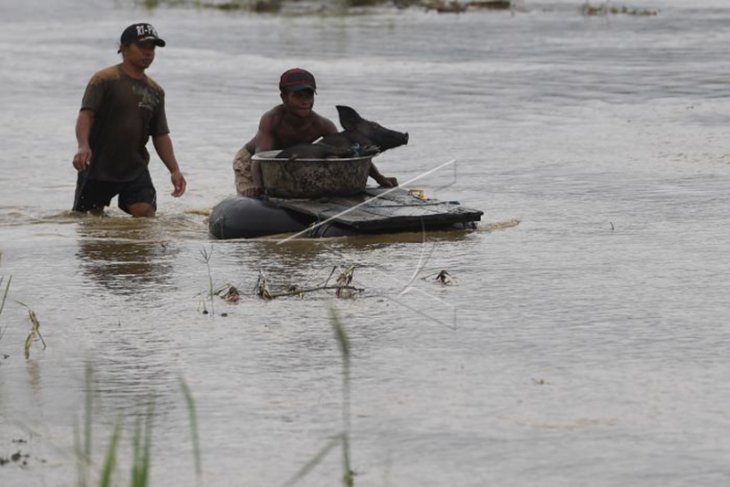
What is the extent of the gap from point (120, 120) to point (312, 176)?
1.57 m

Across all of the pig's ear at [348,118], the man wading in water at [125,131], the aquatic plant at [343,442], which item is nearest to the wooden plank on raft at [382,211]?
the pig's ear at [348,118]

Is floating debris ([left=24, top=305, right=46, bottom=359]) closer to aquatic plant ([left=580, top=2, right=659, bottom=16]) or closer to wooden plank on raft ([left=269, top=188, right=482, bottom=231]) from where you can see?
wooden plank on raft ([left=269, top=188, right=482, bottom=231])

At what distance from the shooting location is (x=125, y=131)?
36.8 feet

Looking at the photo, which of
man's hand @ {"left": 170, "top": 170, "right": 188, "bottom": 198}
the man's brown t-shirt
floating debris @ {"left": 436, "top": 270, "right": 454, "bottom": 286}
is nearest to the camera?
floating debris @ {"left": 436, "top": 270, "right": 454, "bottom": 286}

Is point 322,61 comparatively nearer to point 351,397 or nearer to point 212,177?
point 212,177

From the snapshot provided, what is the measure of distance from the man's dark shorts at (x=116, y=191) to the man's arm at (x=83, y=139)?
0.46 metres

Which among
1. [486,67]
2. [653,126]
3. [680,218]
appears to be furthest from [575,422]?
[486,67]

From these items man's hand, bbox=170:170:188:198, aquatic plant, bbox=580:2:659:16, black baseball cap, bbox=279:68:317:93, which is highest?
black baseball cap, bbox=279:68:317:93

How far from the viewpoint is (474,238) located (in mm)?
10242

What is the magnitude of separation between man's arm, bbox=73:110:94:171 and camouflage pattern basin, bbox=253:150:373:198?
1.14m

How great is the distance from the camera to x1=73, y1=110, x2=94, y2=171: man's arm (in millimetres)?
10672

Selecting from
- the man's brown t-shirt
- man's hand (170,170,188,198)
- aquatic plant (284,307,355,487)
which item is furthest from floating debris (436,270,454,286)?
the man's brown t-shirt

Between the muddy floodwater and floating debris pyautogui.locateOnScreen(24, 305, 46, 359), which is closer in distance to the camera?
the muddy floodwater

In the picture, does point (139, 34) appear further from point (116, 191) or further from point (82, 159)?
point (116, 191)
